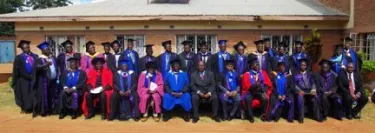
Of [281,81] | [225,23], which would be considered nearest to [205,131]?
[281,81]

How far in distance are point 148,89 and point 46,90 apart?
238cm

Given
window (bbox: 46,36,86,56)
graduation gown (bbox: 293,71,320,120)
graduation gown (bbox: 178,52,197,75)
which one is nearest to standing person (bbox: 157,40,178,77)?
graduation gown (bbox: 178,52,197,75)

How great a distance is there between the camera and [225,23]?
11.9 m

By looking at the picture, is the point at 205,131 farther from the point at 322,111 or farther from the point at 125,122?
the point at 322,111

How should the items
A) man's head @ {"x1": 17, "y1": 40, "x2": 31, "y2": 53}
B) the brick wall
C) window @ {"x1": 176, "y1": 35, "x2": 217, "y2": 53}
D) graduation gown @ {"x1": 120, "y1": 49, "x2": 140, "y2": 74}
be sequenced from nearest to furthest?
man's head @ {"x1": 17, "y1": 40, "x2": 31, "y2": 53} → graduation gown @ {"x1": 120, "y1": 49, "x2": 140, "y2": 74} → the brick wall → window @ {"x1": 176, "y1": 35, "x2": 217, "y2": 53}

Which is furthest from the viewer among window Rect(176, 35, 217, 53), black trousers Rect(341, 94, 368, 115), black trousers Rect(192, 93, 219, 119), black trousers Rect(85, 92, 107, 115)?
window Rect(176, 35, 217, 53)

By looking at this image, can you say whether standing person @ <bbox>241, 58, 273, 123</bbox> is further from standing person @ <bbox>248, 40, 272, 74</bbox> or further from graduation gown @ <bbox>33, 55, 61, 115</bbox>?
graduation gown @ <bbox>33, 55, 61, 115</bbox>

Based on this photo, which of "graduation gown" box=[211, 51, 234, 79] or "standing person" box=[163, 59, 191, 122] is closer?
"standing person" box=[163, 59, 191, 122]

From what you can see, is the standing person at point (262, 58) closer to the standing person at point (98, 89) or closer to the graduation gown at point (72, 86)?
the standing person at point (98, 89)

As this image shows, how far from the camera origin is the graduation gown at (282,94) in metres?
6.95

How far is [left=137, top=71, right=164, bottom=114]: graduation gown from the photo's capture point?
22.8 ft

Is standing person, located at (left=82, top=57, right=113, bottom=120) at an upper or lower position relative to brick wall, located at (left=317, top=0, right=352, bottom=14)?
lower

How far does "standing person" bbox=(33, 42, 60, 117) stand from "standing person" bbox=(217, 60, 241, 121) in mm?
3789

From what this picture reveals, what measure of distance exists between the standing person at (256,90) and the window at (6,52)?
28.9m
